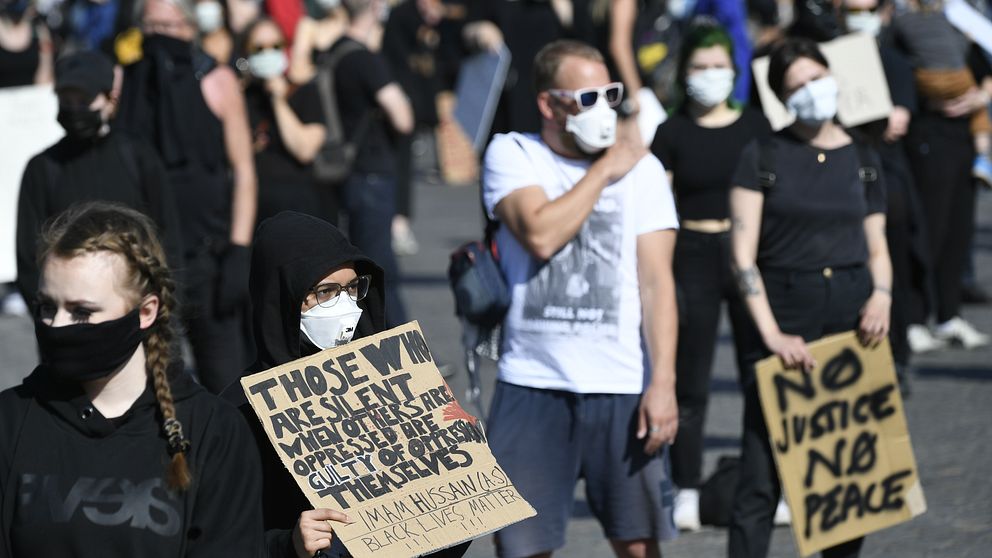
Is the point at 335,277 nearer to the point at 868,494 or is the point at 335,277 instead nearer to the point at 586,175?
the point at 586,175

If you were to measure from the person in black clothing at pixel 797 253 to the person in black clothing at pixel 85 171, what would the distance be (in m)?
2.12

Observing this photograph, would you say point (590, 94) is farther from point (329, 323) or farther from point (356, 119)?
point (356, 119)

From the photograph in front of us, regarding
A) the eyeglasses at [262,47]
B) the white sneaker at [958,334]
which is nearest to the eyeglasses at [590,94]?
the eyeglasses at [262,47]

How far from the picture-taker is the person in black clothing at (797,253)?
18.1 ft

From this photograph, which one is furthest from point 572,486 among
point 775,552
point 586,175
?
point 775,552

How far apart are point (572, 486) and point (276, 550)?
1.84m

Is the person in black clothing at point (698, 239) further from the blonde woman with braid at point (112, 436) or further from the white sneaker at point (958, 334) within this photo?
the white sneaker at point (958, 334)

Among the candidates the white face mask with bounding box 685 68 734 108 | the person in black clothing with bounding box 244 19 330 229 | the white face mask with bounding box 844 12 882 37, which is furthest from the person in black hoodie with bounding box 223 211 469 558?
the white face mask with bounding box 844 12 882 37

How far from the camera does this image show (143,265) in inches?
129

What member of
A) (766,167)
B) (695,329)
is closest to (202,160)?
(695,329)

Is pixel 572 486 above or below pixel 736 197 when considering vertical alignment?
below

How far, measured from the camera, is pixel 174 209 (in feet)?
20.5

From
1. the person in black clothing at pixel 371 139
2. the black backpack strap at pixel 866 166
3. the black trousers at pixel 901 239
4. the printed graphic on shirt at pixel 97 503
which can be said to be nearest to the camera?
the printed graphic on shirt at pixel 97 503

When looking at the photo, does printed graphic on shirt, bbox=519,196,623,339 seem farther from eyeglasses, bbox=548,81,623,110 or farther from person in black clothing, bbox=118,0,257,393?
person in black clothing, bbox=118,0,257,393
